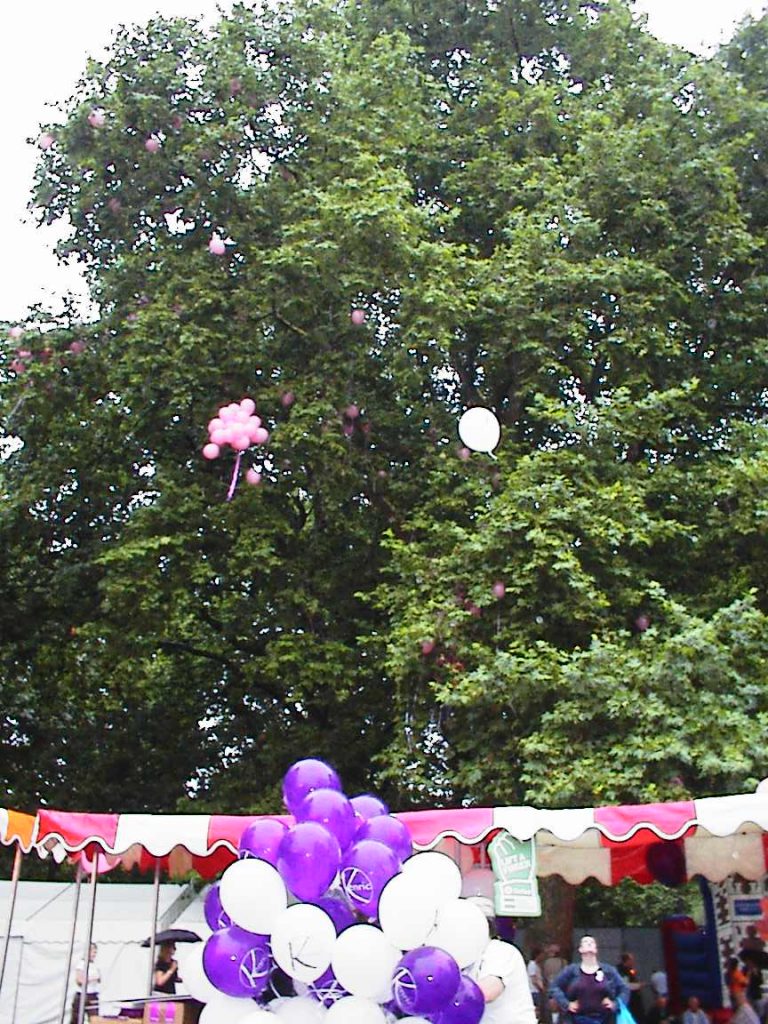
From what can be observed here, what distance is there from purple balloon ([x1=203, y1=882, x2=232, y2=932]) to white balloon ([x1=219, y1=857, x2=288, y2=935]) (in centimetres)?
34

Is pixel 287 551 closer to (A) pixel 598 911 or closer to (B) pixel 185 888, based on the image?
(B) pixel 185 888

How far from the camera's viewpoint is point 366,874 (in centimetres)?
544

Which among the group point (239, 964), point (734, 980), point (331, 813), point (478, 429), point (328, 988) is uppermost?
point (478, 429)

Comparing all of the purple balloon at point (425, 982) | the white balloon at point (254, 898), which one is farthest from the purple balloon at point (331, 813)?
the purple balloon at point (425, 982)

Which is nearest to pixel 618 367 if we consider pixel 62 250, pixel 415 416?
pixel 415 416

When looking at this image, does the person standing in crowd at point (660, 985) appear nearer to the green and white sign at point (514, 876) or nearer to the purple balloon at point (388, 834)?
the green and white sign at point (514, 876)

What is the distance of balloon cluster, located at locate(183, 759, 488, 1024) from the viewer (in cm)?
512

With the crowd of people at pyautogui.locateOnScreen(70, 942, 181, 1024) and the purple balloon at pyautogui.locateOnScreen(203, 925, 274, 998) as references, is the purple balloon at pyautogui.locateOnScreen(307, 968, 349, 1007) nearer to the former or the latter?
the purple balloon at pyautogui.locateOnScreen(203, 925, 274, 998)

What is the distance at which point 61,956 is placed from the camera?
516 inches

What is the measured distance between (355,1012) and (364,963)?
210mm

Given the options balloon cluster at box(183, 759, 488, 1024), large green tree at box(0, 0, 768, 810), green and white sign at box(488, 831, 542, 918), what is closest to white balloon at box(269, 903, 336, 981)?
balloon cluster at box(183, 759, 488, 1024)

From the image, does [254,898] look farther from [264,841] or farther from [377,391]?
[377,391]

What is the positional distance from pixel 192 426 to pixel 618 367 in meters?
4.79

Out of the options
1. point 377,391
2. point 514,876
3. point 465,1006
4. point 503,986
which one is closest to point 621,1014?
point 514,876
